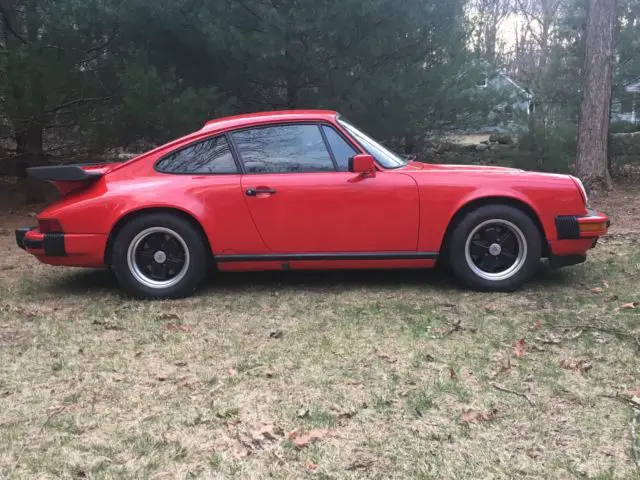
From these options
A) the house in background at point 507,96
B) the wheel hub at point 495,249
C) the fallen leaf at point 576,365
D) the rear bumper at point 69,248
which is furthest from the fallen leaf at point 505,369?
the house in background at point 507,96

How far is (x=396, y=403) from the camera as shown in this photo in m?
2.95

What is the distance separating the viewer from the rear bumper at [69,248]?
4570mm

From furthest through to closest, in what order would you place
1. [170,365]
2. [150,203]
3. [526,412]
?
[150,203] < [170,365] < [526,412]

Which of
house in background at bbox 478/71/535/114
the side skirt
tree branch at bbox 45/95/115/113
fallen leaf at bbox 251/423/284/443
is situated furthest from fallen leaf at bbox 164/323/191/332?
house in background at bbox 478/71/535/114

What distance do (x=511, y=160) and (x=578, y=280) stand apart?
680cm

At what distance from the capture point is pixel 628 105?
1146 centimetres

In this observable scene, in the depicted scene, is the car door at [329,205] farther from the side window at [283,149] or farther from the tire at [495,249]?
the tire at [495,249]

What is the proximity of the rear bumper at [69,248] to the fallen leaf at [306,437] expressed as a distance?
8.42 ft

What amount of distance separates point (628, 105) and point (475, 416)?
10.6 meters

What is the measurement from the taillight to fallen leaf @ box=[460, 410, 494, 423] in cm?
329

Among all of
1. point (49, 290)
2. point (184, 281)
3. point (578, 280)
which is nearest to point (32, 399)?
point (184, 281)

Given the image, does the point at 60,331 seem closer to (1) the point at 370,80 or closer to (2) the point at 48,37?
(2) the point at 48,37

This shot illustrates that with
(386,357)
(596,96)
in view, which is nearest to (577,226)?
(386,357)

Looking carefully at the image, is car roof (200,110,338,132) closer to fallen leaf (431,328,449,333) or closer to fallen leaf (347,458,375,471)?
fallen leaf (431,328,449,333)
